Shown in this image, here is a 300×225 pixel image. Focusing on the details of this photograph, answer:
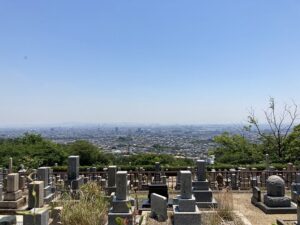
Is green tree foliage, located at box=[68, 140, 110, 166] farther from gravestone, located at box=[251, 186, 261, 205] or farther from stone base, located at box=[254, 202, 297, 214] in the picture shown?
stone base, located at box=[254, 202, 297, 214]

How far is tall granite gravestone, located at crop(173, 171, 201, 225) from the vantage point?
11609mm

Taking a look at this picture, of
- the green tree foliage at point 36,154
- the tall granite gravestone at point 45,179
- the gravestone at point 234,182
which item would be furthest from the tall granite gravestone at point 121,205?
the green tree foliage at point 36,154

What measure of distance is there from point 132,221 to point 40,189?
379 centimetres

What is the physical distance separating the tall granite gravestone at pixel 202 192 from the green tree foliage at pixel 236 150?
13663 millimetres

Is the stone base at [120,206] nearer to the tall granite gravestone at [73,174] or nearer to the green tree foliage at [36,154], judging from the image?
the tall granite gravestone at [73,174]

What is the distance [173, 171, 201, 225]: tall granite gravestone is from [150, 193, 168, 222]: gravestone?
541 mm

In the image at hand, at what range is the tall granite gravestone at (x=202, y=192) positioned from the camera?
15.0 meters

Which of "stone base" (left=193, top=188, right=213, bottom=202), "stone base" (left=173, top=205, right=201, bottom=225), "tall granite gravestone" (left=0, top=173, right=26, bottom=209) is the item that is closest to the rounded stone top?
"stone base" (left=193, top=188, right=213, bottom=202)

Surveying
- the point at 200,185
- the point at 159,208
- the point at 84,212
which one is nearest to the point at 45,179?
the point at 159,208

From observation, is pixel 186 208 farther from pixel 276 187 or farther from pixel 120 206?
pixel 276 187

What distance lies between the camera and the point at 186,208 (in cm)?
1191

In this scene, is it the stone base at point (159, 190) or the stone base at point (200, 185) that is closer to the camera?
the stone base at point (159, 190)

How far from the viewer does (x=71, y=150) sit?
111ft

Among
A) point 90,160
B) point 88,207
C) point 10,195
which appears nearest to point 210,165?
point 90,160
